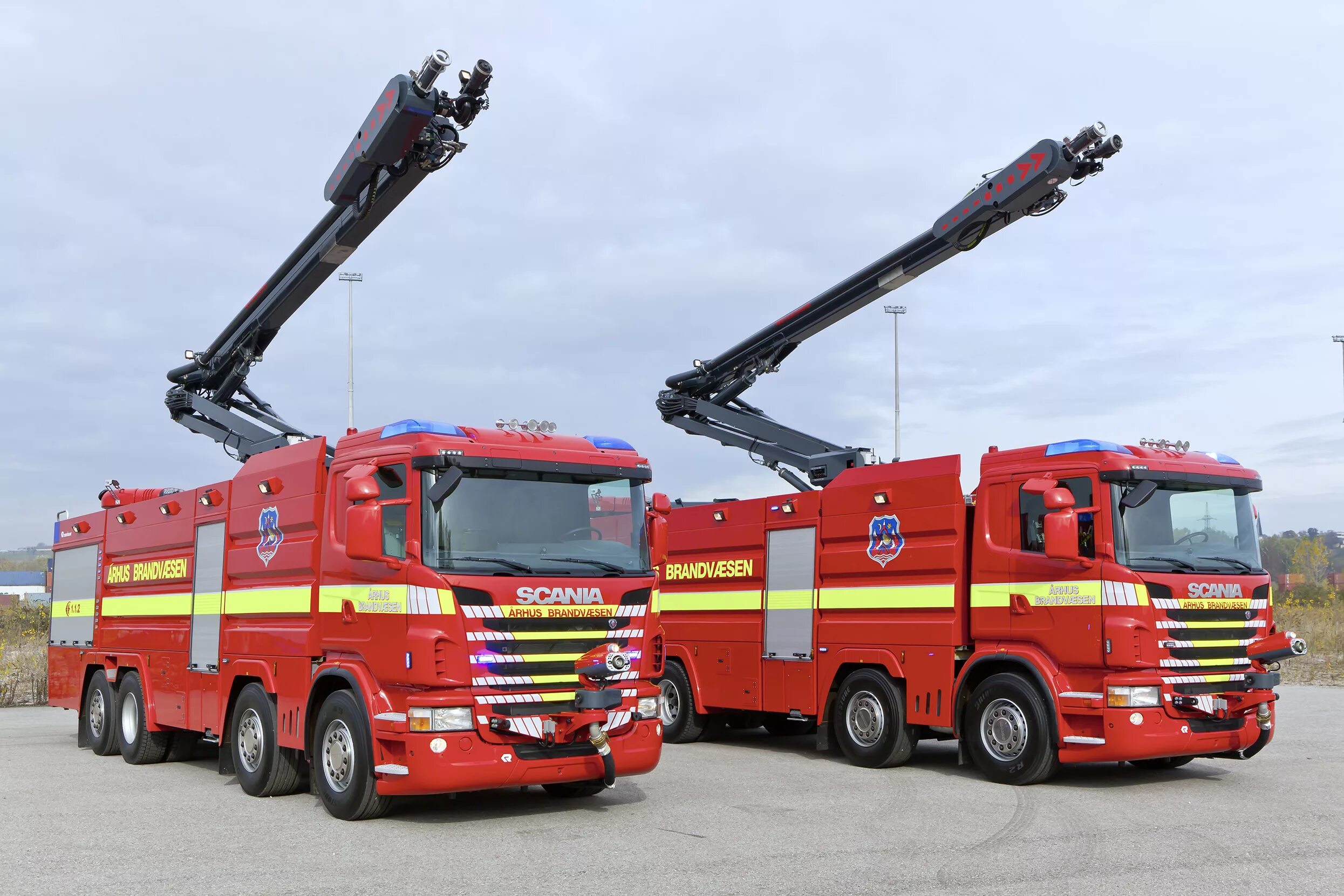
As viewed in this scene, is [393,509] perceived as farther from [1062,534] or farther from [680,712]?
[680,712]

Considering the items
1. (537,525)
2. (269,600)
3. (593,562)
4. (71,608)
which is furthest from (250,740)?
(71,608)

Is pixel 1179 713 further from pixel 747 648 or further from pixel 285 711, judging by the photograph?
pixel 285 711

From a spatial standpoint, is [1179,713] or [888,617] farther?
[888,617]

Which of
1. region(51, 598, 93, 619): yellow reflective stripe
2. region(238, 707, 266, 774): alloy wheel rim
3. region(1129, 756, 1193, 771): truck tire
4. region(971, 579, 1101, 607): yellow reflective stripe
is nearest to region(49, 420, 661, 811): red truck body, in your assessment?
region(238, 707, 266, 774): alloy wheel rim

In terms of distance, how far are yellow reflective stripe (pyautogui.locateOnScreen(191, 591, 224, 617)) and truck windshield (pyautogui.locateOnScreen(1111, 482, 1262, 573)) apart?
820 cm

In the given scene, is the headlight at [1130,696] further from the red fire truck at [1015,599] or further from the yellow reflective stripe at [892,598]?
the yellow reflective stripe at [892,598]

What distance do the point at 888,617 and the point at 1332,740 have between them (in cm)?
621

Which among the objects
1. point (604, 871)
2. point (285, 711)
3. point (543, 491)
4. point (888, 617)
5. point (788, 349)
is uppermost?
point (788, 349)

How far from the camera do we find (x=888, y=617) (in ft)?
40.6

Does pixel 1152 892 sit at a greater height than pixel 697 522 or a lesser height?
lesser

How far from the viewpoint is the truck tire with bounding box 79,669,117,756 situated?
13922mm

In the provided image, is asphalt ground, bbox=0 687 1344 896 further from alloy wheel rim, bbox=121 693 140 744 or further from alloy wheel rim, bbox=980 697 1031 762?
alloy wheel rim, bbox=121 693 140 744

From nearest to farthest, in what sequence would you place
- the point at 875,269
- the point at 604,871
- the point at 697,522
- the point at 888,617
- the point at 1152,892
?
the point at 1152,892, the point at 604,871, the point at 888,617, the point at 875,269, the point at 697,522

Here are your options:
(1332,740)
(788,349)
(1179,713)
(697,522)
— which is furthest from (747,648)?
(1332,740)
